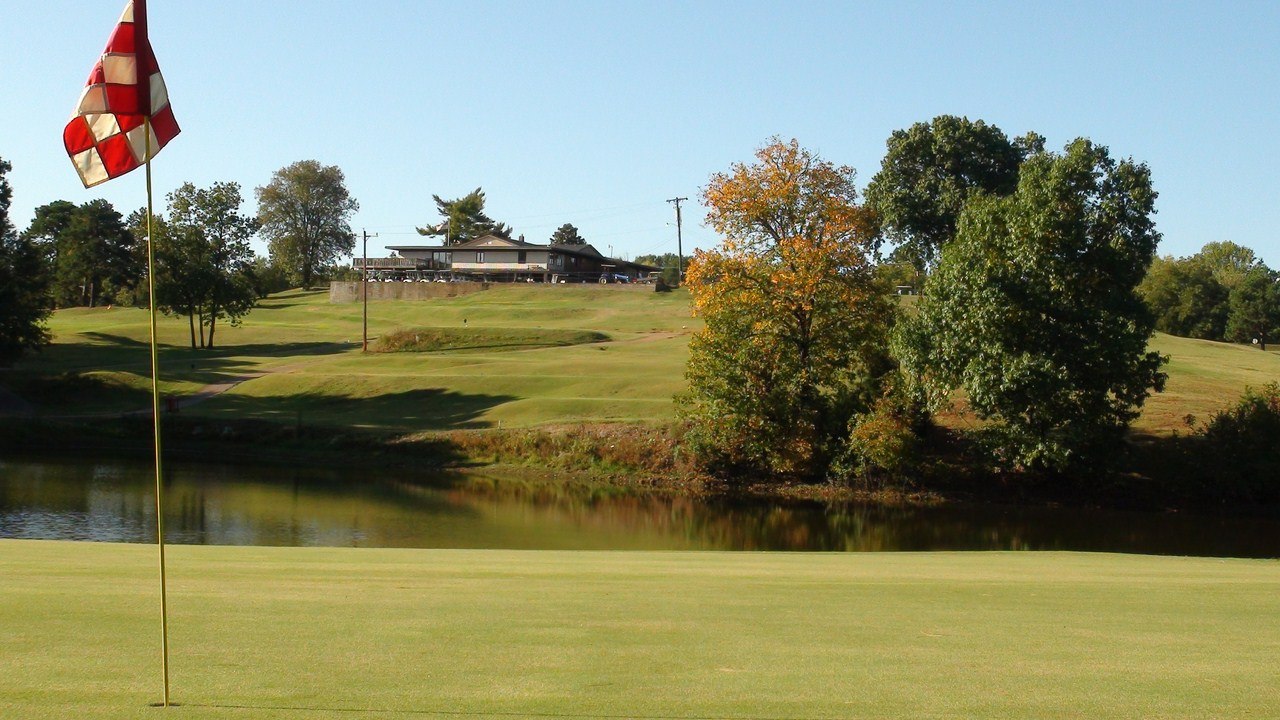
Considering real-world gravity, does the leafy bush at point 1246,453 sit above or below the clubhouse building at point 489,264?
below

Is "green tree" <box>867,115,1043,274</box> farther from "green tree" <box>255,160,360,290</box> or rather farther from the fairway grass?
"green tree" <box>255,160,360,290</box>

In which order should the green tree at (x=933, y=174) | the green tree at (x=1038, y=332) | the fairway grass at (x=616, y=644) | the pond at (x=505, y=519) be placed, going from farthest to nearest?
the green tree at (x=933, y=174)
the green tree at (x=1038, y=332)
the pond at (x=505, y=519)
the fairway grass at (x=616, y=644)

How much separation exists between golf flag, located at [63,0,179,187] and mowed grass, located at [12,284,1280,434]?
1843 inches

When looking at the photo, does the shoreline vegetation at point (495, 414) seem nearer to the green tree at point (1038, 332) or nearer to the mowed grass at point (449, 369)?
the mowed grass at point (449, 369)

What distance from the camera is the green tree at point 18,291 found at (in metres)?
70.6

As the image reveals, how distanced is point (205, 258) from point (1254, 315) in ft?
369

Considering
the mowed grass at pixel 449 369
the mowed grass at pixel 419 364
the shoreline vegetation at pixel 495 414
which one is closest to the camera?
the shoreline vegetation at pixel 495 414

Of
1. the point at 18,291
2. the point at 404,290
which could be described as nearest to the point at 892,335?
the point at 18,291

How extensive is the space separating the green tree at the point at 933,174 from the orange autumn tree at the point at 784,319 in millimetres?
33536

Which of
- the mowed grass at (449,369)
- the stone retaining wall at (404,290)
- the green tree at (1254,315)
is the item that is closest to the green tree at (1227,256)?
the green tree at (1254,315)

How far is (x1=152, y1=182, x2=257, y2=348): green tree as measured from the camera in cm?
8881

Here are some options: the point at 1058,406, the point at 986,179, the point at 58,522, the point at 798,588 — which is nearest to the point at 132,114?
the point at 798,588

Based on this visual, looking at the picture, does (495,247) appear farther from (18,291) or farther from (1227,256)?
(1227,256)

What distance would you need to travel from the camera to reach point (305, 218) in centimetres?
15912
